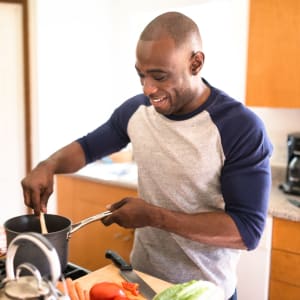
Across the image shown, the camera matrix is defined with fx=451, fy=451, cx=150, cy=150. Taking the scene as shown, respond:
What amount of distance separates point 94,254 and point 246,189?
1.51 m

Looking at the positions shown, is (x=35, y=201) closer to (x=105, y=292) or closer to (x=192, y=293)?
(x=105, y=292)

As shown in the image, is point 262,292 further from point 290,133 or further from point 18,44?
point 18,44

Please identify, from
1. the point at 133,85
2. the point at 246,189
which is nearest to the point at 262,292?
the point at 246,189

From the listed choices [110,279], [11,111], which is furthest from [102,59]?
[110,279]

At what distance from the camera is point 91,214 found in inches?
94.5

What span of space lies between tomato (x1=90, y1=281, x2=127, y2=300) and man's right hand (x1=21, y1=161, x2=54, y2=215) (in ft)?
0.90

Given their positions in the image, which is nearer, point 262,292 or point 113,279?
point 113,279

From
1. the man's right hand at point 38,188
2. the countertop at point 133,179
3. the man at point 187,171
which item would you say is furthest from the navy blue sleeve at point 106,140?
the countertop at point 133,179

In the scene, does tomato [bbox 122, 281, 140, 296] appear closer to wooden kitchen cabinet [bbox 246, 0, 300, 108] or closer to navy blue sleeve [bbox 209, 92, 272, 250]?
navy blue sleeve [bbox 209, 92, 272, 250]

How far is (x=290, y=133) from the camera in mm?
2289

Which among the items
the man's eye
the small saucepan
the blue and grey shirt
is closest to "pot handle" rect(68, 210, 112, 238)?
the small saucepan

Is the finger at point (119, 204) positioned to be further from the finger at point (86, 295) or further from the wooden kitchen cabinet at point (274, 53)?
the wooden kitchen cabinet at point (274, 53)

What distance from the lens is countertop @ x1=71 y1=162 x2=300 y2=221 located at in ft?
5.96

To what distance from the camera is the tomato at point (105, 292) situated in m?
0.94
